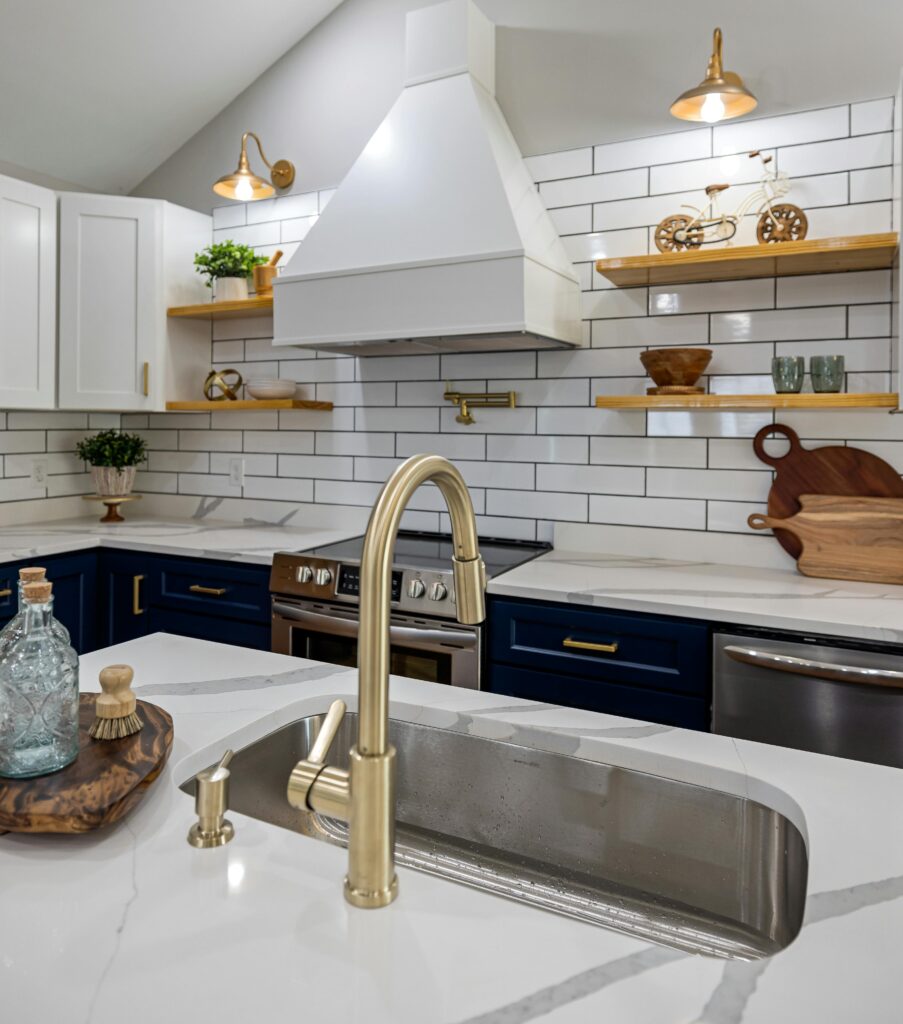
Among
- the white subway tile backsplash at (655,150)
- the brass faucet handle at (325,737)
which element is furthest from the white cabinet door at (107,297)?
the brass faucet handle at (325,737)

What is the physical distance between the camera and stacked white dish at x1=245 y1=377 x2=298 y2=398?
10.6 ft

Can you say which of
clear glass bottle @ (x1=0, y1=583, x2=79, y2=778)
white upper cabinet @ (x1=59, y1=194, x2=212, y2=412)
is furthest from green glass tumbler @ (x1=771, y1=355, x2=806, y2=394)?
white upper cabinet @ (x1=59, y1=194, x2=212, y2=412)

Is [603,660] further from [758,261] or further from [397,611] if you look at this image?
[758,261]

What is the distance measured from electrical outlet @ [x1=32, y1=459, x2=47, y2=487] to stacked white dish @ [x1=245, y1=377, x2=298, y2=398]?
1.02m

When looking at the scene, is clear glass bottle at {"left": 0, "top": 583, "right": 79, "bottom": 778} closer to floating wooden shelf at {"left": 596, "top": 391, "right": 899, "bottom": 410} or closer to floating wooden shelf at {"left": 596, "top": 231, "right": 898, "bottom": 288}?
floating wooden shelf at {"left": 596, "top": 391, "right": 899, "bottom": 410}

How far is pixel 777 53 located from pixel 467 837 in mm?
2456

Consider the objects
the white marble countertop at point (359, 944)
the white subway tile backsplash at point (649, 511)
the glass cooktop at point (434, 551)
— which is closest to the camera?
the white marble countertop at point (359, 944)

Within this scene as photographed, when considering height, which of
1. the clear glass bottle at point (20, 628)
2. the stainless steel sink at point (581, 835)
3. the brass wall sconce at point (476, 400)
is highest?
the brass wall sconce at point (476, 400)

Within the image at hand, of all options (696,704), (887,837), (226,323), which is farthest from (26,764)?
(226,323)

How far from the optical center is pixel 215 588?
9.21ft

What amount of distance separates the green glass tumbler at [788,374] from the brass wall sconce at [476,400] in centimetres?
92

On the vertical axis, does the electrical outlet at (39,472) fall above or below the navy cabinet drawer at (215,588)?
above

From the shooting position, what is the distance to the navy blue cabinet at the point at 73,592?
2768 millimetres

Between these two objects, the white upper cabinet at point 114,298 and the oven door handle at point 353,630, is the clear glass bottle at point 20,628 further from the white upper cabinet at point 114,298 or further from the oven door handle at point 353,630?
the white upper cabinet at point 114,298
